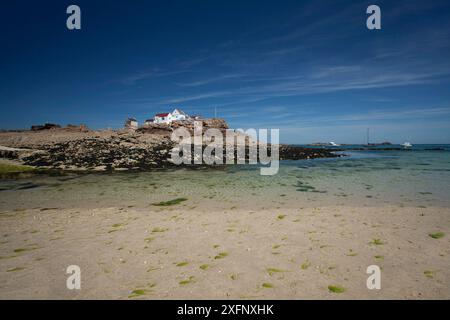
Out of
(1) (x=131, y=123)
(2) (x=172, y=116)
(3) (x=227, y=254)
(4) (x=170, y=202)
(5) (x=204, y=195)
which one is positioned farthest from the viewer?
(2) (x=172, y=116)

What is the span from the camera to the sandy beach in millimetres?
4797

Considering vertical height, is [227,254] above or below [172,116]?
below

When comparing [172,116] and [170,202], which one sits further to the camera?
[172,116]

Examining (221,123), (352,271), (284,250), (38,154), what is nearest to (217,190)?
(284,250)

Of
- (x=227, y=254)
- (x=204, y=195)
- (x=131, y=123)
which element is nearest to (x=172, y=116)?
(x=131, y=123)

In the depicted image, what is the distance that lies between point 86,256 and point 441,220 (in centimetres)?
1330

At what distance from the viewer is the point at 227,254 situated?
6.48 metres

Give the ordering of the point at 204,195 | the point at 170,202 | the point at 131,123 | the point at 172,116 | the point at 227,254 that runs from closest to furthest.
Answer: the point at 227,254
the point at 170,202
the point at 204,195
the point at 131,123
the point at 172,116

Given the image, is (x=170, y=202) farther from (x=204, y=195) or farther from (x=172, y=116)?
(x=172, y=116)

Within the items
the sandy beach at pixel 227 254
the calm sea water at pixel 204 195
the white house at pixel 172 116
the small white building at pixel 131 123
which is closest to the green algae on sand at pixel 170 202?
the calm sea water at pixel 204 195

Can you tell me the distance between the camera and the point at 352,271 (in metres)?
5.41

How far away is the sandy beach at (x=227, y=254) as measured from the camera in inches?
189

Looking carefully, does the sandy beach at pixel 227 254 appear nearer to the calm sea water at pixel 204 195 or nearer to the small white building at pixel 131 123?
the calm sea water at pixel 204 195

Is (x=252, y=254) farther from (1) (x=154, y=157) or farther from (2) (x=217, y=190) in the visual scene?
(1) (x=154, y=157)
